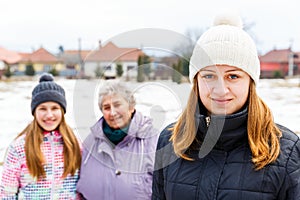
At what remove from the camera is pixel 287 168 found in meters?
1.09

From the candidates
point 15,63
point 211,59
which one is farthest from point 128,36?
point 15,63

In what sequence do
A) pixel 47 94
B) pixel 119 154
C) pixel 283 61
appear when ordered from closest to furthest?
pixel 119 154 < pixel 47 94 < pixel 283 61

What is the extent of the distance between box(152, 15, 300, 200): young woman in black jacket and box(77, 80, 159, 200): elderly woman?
0.52 metres

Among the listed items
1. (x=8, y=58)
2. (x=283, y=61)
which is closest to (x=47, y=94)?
(x=8, y=58)

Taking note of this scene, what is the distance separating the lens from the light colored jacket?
1896 millimetres

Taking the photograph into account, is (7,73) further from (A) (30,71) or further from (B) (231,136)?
(B) (231,136)

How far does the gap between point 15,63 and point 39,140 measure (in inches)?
1219

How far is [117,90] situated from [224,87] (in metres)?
0.62

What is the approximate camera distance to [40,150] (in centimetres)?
194

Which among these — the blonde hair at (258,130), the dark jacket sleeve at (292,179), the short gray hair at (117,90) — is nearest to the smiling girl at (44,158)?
the short gray hair at (117,90)

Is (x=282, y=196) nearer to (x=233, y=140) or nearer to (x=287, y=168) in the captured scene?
(x=287, y=168)

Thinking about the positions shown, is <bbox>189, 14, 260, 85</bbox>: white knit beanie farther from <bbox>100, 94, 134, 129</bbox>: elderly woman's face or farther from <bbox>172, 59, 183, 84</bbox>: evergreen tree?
<bbox>100, 94, 134, 129</bbox>: elderly woman's face

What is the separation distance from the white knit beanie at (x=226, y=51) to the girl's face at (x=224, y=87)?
0.06ft

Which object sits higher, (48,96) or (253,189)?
(48,96)
